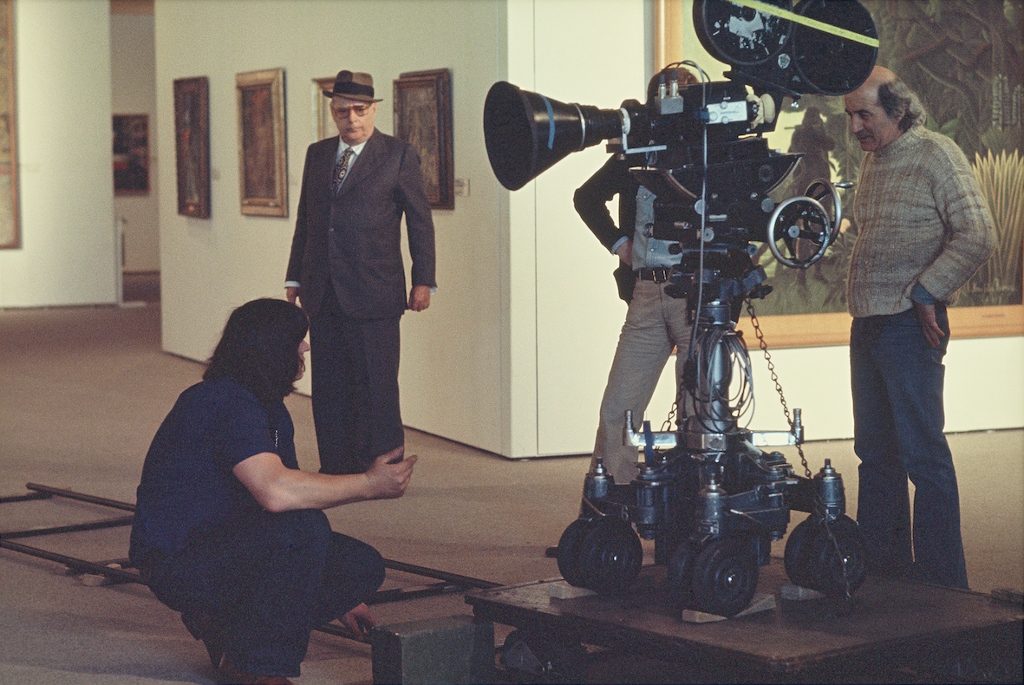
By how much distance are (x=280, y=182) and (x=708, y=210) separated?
691 cm

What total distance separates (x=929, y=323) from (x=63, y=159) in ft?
44.8

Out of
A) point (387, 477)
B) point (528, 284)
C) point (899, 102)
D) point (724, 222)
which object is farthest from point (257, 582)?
point (528, 284)

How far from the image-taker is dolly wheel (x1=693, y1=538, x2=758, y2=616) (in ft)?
12.2

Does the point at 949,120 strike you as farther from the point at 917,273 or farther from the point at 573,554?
the point at 573,554

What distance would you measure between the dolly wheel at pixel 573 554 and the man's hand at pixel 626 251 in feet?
4.74

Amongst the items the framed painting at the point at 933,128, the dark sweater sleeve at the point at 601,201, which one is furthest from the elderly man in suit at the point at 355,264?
the framed painting at the point at 933,128

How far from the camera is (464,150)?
324 inches

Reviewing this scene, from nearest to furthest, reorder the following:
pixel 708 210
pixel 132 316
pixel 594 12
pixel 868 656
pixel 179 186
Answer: pixel 868 656, pixel 708 210, pixel 594 12, pixel 179 186, pixel 132 316

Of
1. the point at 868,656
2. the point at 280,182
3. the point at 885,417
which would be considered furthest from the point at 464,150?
the point at 868,656

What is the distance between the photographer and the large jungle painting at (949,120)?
26.7 feet

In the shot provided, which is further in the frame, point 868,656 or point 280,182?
point 280,182

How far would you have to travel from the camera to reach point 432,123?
27.6 ft

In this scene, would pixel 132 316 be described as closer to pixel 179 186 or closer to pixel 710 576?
pixel 179 186

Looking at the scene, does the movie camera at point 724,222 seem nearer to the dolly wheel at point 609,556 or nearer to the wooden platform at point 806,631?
the dolly wheel at point 609,556
